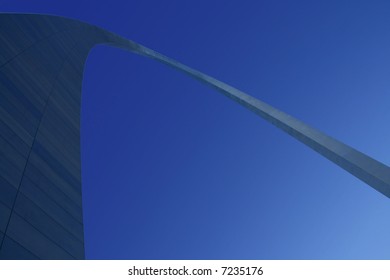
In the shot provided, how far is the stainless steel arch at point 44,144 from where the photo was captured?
10789 mm

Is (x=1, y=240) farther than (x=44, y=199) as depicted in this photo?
No

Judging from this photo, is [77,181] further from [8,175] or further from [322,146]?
[322,146]

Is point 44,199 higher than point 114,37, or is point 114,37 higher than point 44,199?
point 114,37

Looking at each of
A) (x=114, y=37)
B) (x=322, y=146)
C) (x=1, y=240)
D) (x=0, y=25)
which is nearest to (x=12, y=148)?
(x=1, y=240)

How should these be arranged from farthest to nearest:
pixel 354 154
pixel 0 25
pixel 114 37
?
1. pixel 114 37
2. pixel 0 25
3. pixel 354 154

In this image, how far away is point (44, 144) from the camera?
14.8m

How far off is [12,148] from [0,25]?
567 cm

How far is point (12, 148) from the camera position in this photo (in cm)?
1242

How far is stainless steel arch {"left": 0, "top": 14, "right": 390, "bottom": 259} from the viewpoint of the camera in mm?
10789

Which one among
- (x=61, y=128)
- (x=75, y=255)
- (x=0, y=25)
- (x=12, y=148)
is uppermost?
(x=0, y=25)

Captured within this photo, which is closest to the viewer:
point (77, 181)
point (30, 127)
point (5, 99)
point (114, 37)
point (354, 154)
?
point (354, 154)

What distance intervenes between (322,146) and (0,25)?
41.2 feet

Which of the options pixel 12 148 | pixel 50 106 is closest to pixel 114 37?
pixel 50 106
